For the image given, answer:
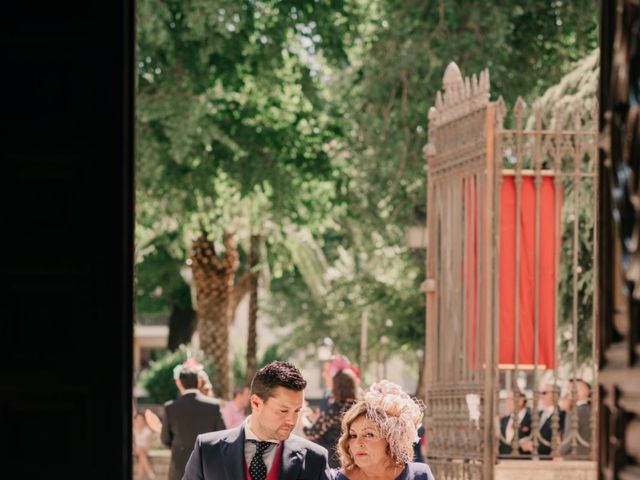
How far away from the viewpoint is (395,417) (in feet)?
22.4

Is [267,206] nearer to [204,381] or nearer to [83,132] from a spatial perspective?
[204,381]

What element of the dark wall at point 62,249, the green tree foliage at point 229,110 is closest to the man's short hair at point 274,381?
the dark wall at point 62,249

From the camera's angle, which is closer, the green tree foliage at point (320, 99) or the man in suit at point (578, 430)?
the man in suit at point (578, 430)

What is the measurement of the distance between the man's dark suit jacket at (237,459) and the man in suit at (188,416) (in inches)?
223

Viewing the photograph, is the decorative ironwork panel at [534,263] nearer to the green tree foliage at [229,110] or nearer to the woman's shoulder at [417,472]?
the woman's shoulder at [417,472]

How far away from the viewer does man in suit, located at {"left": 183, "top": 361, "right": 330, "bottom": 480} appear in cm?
624

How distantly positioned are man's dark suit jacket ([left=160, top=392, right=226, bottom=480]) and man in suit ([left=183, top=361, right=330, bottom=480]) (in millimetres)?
5584

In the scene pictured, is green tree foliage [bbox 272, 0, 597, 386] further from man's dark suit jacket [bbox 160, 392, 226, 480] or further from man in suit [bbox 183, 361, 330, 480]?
man in suit [bbox 183, 361, 330, 480]

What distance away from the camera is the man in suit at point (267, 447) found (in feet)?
20.5

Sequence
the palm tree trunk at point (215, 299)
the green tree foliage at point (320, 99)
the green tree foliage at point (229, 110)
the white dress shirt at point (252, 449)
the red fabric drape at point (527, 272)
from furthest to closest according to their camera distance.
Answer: the palm tree trunk at point (215, 299) → the green tree foliage at point (320, 99) → the green tree foliage at point (229, 110) → the red fabric drape at point (527, 272) → the white dress shirt at point (252, 449)

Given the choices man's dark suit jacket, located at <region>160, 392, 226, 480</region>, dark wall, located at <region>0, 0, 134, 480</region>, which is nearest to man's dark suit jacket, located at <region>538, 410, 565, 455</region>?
man's dark suit jacket, located at <region>160, 392, 226, 480</region>

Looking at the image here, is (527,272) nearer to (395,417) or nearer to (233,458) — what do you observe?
(395,417)

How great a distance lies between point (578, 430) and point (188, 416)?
10.4 ft

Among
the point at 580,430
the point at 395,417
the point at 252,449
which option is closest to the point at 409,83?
the point at 580,430
